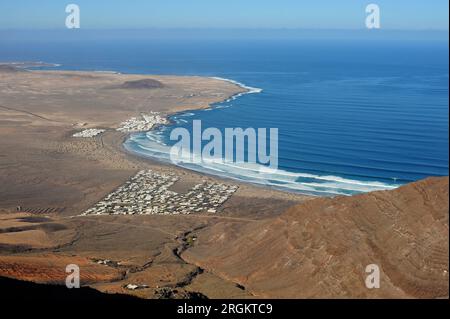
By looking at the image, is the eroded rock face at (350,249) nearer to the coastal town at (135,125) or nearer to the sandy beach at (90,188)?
the sandy beach at (90,188)

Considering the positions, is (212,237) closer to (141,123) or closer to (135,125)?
(135,125)

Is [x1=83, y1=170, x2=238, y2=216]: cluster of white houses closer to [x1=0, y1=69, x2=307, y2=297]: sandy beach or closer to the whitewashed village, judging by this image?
the whitewashed village

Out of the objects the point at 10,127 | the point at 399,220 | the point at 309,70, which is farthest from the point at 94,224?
the point at 309,70

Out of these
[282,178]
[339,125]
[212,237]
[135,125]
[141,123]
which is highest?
[141,123]

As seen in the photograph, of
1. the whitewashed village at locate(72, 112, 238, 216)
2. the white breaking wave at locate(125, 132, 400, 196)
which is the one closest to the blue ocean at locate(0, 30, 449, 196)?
the white breaking wave at locate(125, 132, 400, 196)

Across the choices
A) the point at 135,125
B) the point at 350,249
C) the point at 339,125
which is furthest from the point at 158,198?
the point at 339,125
